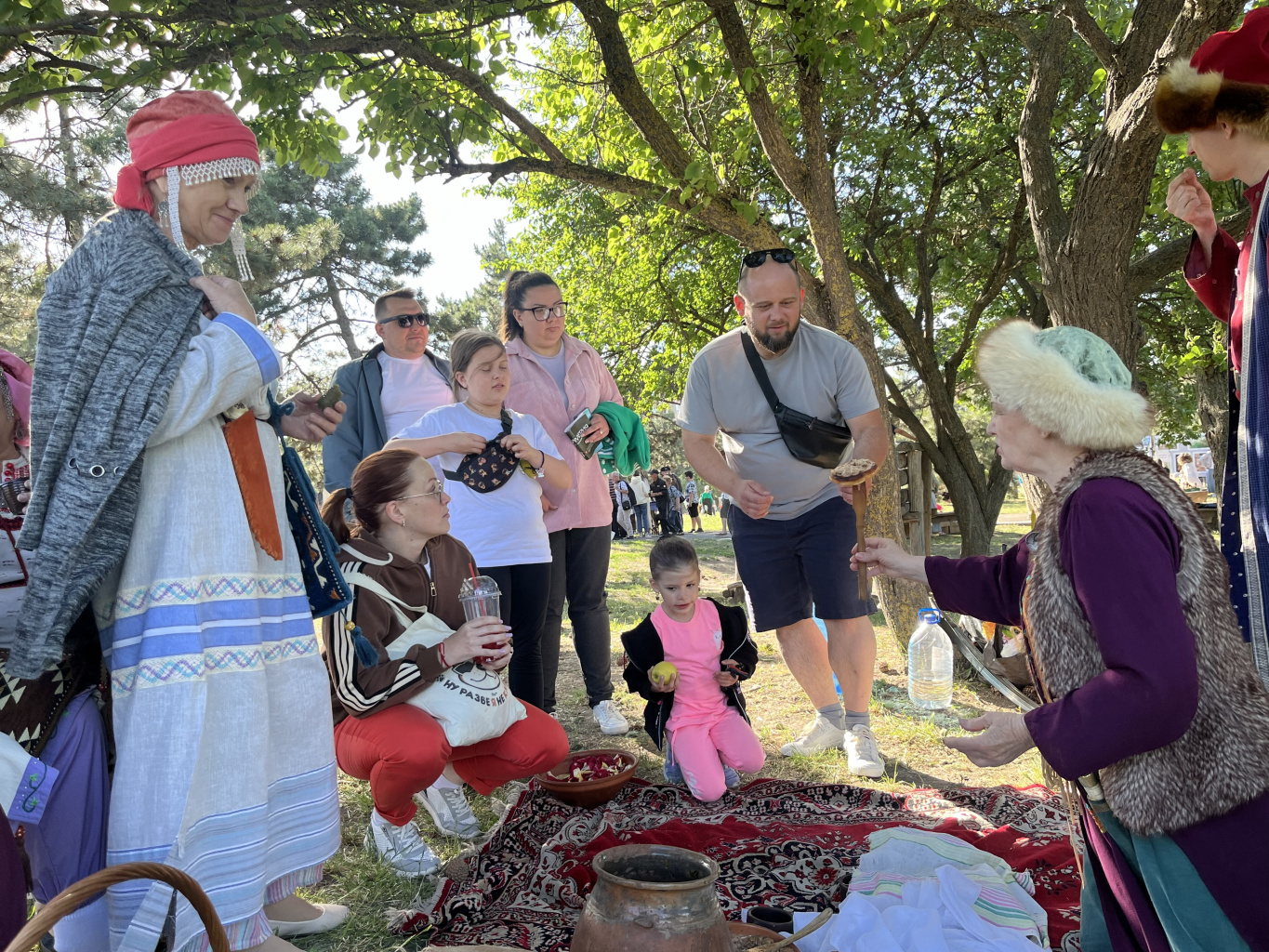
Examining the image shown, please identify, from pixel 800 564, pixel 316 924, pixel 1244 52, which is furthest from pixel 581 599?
pixel 1244 52

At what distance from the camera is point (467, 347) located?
4.12 metres

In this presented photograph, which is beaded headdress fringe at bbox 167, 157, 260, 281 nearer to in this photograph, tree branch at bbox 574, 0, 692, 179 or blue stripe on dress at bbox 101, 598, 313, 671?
blue stripe on dress at bbox 101, 598, 313, 671

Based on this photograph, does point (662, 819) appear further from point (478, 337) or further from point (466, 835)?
point (478, 337)

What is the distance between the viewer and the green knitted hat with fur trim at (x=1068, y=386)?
1995 millimetres

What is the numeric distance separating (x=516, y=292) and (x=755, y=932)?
3.34m

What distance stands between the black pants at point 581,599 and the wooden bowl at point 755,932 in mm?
2228

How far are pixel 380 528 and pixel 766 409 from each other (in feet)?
6.59

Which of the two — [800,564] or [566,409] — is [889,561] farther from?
[566,409]

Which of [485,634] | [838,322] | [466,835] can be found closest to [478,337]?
[485,634]

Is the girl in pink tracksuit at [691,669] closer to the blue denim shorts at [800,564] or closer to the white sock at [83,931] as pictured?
the blue denim shorts at [800,564]

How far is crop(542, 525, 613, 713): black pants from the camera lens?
4.52 meters

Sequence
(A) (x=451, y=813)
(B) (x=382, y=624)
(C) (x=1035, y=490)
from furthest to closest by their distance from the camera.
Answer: (C) (x=1035, y=490) < (A) (x=451, y=813) < (B) (x=382, y=624)

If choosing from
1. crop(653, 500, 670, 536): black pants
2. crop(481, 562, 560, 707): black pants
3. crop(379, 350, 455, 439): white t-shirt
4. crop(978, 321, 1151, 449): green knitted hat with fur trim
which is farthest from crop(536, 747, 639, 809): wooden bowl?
crop(653, 500, 670, 536): black pants

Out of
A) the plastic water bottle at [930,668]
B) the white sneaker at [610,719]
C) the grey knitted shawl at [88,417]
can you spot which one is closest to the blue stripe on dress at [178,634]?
the grey knitted shawl at [88,417]
